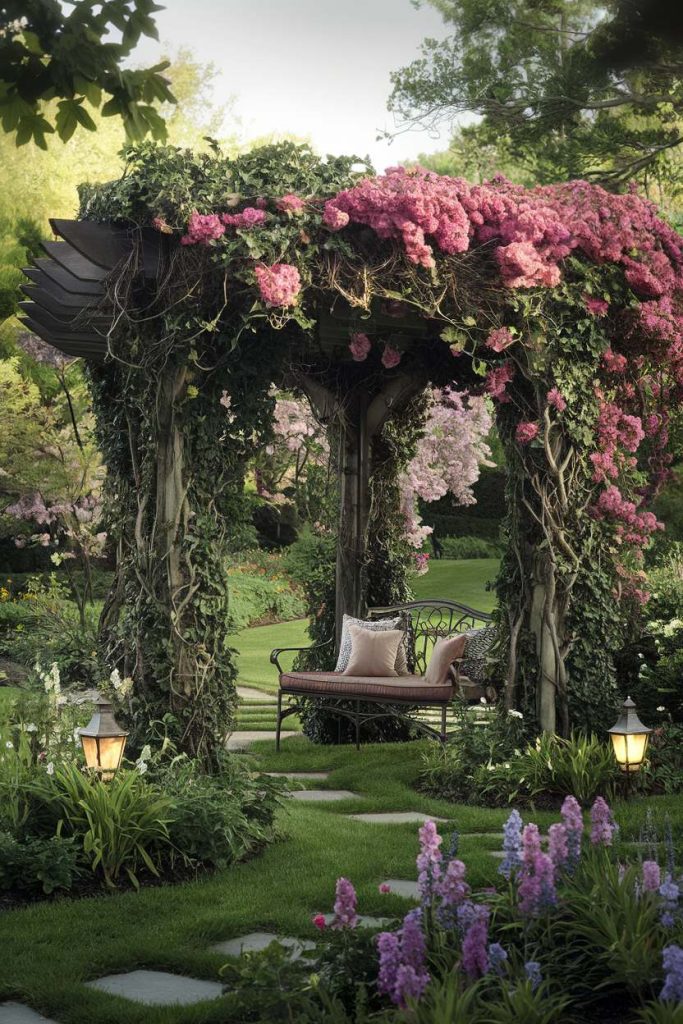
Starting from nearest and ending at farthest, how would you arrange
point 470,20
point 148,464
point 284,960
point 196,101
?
point 284,960 < point 148,464 < point 470,20 < point 196,101

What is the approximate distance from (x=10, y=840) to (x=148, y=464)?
74.0 inches

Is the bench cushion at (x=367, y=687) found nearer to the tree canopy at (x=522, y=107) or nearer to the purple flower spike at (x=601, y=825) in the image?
the tree canopy at (x=522, y=107)

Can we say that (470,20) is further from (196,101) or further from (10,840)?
(196,101)

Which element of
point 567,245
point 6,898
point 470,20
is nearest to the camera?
point 6,898

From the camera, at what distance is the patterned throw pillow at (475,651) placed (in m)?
7.71

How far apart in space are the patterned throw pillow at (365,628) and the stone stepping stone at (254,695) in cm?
290

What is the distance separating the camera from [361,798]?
6066 mm

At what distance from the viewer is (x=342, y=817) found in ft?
18.3

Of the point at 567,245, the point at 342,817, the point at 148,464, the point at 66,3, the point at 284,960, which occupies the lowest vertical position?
the point at 342,817

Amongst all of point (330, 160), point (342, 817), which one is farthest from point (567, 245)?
point (342, 817)

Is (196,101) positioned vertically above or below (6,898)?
above

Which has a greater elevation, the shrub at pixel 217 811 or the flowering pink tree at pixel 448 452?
the flowering pink tree at pixel 448 452

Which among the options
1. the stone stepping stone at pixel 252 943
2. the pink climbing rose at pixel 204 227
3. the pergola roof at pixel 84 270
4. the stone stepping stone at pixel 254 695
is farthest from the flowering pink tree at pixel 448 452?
the stone stepping stone at pixel 252 943

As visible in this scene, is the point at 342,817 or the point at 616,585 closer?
the point at 342,817
